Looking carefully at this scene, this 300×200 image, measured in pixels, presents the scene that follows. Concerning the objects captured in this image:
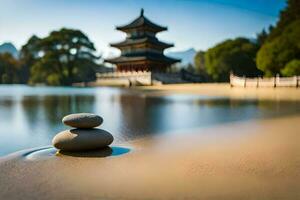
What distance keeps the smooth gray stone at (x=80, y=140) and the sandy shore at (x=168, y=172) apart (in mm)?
398

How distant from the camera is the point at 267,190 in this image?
5.39 meters

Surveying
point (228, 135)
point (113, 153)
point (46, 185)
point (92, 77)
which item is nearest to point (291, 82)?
point (228, 135)

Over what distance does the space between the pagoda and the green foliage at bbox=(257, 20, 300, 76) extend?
29171 millimetres

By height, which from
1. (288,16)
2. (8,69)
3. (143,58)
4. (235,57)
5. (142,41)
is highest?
(288,16)

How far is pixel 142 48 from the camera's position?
77.2 metres

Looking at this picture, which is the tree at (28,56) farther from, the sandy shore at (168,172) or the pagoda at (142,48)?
the sandy shore at (168,172)

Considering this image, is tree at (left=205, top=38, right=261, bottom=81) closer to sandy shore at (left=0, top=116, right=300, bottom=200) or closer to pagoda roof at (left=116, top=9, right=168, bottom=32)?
pagoda roof at (left=116, top=9, right=168, bottom=32)

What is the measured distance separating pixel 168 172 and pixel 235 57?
6016 cm

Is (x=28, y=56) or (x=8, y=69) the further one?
(x=8, y=69)

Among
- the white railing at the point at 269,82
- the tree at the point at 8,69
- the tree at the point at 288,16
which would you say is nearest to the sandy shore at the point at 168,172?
the white railing at the point at 269,82

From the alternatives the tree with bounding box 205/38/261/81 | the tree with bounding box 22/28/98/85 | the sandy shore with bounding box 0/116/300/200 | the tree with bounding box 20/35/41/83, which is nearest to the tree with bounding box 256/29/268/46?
the tree with bounding box 205/38/261/81

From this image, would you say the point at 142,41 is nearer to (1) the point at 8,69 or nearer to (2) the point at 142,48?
(2) the point at 142,48

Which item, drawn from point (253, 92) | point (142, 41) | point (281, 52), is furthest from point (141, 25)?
point (253, 92)

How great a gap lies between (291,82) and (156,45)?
39225mm
